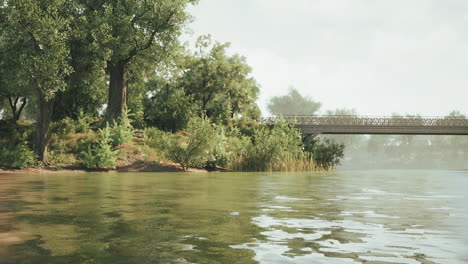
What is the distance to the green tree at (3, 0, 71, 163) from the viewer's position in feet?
99.7

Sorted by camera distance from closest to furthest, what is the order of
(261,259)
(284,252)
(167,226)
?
(261,259)
(284,252)
(167,226)

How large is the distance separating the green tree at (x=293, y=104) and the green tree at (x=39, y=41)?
11988 cm

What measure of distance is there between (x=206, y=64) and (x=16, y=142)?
21023 millimetres

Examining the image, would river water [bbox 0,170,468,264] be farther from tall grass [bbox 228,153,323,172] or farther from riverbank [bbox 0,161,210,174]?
tall grass [bbox 228,153,323,172]

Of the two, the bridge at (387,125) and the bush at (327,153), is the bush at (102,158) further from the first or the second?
the bridge at (387,125)

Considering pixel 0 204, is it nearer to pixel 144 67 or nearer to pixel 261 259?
pixel 261 259

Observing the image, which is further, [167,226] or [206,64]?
[206,64]

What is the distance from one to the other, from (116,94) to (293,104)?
11273 centimetres

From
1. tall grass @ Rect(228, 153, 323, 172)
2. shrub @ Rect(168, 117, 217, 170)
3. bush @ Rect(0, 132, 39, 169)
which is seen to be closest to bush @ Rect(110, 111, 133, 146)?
shrub @ Rect(168, 117, 217, 170)

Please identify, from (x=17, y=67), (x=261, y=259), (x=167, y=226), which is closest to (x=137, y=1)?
(x=17, y=67)

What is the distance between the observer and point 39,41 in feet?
102

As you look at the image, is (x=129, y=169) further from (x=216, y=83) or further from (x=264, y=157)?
(x=216, y=83)

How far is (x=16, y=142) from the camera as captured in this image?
36.2m

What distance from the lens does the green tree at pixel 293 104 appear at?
150 metres
